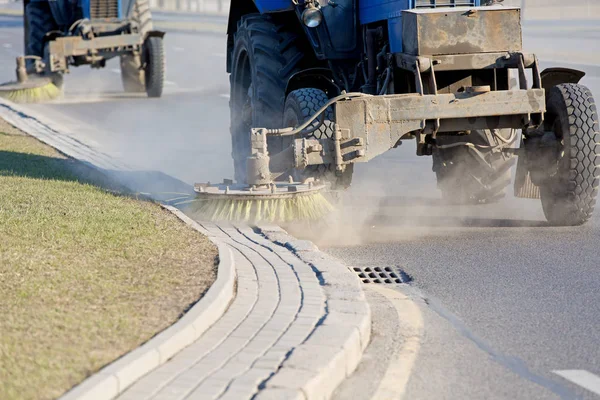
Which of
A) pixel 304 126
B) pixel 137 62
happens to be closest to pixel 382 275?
pixel 304 126

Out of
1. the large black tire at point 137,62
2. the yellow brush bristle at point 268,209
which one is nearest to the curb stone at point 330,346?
the yellow brush bristle at point 268,209

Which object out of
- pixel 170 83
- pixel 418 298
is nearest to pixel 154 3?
pixel 170 83

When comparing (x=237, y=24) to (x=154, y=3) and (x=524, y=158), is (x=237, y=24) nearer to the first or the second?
(x=524, y=158)

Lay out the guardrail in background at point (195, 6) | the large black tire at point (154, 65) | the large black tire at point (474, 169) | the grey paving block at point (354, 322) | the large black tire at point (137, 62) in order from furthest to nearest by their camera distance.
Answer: the guardrail in background at point (195, 6), the large black tire at point (137, 62), the large black tire at point (154, 65), the large black tire at point (474, 169), the grey paving block at point (354, 322)

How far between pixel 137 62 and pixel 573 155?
1551 centimetres

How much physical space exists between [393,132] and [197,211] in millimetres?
1690

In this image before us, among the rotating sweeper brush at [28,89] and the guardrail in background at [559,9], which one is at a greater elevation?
the guardrail in background at [559,9]

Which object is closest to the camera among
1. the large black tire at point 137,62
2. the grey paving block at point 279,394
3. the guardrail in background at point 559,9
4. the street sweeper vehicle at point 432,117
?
the grey paving block at point 279,394

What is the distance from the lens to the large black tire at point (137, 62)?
2283cm

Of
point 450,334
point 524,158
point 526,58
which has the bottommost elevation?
point 450,334

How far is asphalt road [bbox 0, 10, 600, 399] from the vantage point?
19.3ft

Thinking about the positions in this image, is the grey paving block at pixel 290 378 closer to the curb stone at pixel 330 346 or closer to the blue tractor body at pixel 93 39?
the curb stone at pixel 330 346

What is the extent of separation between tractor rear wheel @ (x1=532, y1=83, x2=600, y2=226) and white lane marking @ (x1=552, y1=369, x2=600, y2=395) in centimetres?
369

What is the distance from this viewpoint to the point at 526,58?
9.20m
